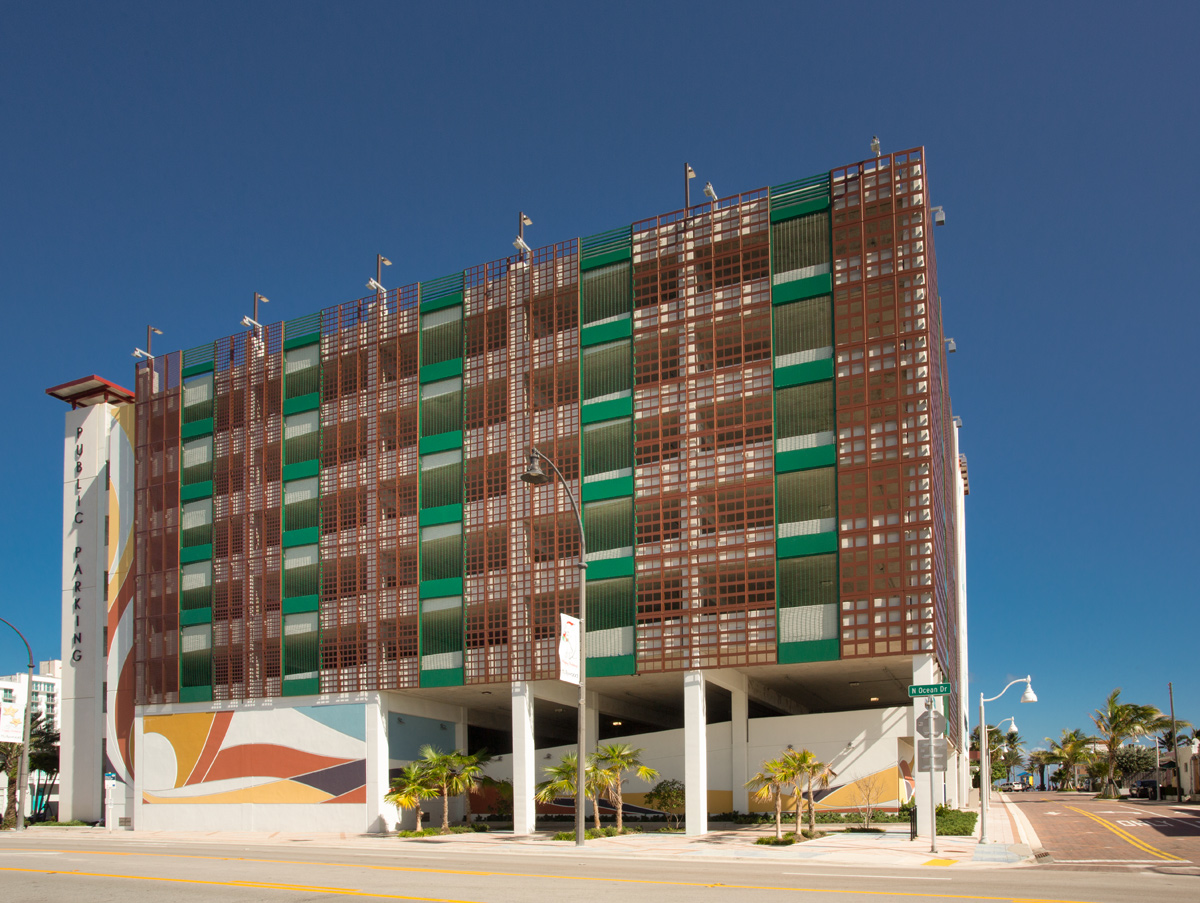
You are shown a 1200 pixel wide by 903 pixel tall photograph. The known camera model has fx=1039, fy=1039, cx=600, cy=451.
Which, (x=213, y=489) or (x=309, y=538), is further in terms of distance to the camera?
(x=213, y=489)

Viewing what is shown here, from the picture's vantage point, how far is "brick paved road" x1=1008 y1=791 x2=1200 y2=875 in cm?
2747

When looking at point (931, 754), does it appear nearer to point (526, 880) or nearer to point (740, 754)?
point (526, 880)

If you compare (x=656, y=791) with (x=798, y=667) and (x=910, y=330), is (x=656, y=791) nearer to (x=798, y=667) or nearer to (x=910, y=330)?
(x=798, y=667)

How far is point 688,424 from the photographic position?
41844mm

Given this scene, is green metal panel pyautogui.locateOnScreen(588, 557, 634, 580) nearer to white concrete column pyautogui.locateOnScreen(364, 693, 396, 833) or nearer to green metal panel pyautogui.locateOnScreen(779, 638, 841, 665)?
green metal panel pyautogui.locateOnScreen(779, 638, 841, 665)

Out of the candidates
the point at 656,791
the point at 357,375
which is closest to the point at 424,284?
the point at 357,375

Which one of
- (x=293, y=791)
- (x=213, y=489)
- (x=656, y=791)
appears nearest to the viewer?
(x=656, y=791)

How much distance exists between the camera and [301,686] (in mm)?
49000

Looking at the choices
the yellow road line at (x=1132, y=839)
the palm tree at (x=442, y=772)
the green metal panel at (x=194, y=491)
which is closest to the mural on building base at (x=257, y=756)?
the palm tree at (x=442, y=772)

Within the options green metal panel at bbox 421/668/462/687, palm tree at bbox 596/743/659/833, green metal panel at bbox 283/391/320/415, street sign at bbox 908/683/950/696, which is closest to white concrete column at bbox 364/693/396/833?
green metal panel at bbox 421/668/462/687

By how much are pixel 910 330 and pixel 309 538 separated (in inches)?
1159

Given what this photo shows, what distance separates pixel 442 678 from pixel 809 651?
1673 cm

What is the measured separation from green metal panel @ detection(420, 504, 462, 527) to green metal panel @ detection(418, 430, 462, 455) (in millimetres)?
2679

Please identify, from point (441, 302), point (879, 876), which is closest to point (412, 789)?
point (441, 302)
